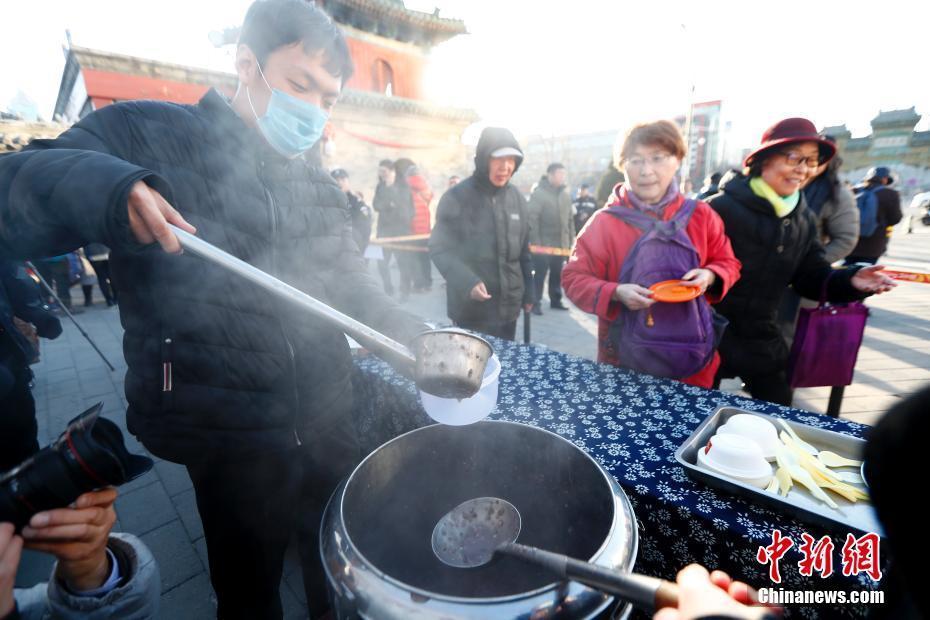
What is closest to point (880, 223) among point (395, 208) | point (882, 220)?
point (882, 220)

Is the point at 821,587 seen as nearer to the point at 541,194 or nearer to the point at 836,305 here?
the point at 836,305

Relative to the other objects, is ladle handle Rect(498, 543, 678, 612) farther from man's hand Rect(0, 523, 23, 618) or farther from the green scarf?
the green scarf

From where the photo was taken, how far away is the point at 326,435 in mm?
1621

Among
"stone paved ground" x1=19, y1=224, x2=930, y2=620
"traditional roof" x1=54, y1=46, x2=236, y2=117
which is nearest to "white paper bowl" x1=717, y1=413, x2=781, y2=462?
"stone paved ground" x1=19, y1=224, x2=930, y2=620

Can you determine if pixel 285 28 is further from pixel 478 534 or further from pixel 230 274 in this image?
pixel 478 534

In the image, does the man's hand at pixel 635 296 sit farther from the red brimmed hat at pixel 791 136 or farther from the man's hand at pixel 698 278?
the red brimmed hat at pixel 791 136

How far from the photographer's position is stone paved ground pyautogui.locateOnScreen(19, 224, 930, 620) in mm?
2244

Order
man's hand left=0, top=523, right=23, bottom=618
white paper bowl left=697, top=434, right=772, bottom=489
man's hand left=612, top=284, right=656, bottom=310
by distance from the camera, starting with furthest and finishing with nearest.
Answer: man's hand left=612, top=284, right=656, bottom=310 < white paper bowl left=697, top=434, right=772, bottom=489 < man's hand left=0, top=523, right=23, bottom=618

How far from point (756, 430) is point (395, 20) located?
2602 cm

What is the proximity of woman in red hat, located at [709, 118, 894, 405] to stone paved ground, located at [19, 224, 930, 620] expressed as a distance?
2.04 ft

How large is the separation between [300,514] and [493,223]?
2.67 meters

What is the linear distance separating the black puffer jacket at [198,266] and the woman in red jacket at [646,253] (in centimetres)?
113

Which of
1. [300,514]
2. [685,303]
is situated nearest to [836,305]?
[685,303]

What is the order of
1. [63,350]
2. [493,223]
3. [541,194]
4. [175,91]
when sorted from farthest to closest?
[175,91] < [541,194] < [63,350] < [493,223]
